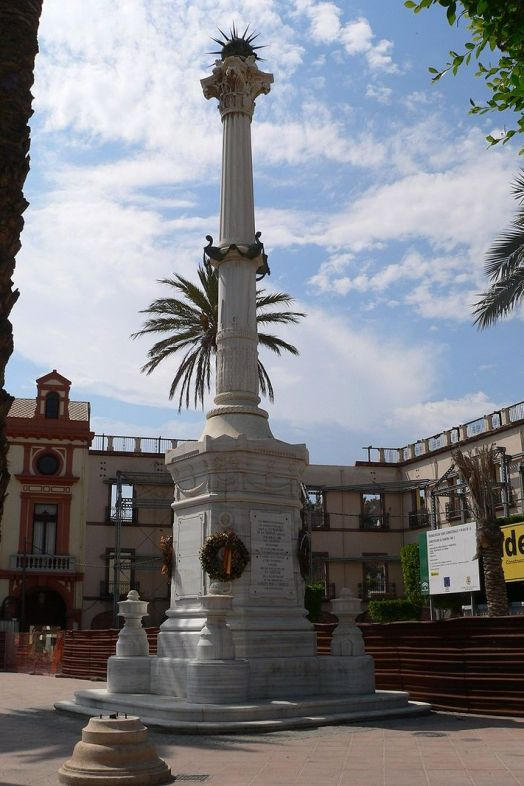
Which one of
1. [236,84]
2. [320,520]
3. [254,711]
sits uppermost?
[236,84]

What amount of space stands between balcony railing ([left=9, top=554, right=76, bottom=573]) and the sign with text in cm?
1779

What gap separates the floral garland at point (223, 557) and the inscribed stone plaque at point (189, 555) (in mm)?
522

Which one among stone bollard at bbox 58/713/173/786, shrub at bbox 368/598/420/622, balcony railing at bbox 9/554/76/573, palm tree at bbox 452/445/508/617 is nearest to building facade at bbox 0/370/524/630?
balcony railing at bbox 9/554/76/573

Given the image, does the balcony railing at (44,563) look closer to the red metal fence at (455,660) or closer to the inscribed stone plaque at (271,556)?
the red metal fence at (455,660)

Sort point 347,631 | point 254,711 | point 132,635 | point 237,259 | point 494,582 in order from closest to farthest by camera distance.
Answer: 1. point 254,711
2. point 347,631
3. point 132,635
4. point 237,259
5. point 494,582

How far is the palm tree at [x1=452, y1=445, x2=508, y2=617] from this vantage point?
20.9 metres

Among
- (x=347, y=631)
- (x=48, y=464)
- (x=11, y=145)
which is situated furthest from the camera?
(x=48, y=464)

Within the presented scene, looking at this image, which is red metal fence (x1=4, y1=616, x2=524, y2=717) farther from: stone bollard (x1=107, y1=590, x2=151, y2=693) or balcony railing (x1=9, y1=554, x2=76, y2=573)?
balcony railing (x1=9, y1=554, x2=76, y2=573)

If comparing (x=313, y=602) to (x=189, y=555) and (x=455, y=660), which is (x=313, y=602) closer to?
(x=189, y=555)

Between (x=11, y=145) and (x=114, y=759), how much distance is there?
18.0 feet

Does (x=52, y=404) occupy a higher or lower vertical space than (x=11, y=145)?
higher

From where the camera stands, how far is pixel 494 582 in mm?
20984

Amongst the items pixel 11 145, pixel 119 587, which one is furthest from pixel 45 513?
pixel 11 145


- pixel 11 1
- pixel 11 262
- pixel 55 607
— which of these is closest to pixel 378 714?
pixel 11 262
